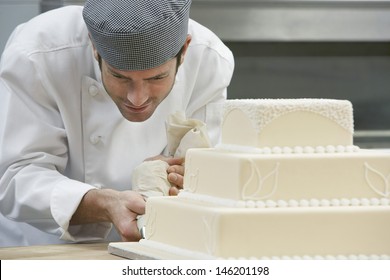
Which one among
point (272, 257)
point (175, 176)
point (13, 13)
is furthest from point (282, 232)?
point (13, 13)

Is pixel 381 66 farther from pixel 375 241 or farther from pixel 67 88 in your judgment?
pixel 375 241

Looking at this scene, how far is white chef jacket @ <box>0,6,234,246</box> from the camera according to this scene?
254 cm

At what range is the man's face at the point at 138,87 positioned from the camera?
241 cm

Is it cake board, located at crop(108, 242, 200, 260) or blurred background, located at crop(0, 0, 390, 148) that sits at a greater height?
blurred background, located at crop(0, 0, 390, 148)

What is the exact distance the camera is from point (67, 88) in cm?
263

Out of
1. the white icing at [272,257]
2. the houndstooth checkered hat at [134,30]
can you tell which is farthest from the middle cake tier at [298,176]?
the houndstooth checkered hat at [134,30]

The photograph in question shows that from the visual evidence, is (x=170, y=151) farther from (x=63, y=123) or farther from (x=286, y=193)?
(x=286, y=193)

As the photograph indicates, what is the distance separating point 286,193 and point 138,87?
681 mm

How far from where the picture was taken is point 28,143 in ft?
8.41

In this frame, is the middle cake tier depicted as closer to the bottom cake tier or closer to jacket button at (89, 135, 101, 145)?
the bottom cake tier

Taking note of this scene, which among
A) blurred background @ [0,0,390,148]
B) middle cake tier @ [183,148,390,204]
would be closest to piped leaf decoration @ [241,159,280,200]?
middle cake tier @ [183,148,390,204]

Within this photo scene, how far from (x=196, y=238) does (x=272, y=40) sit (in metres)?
1.67

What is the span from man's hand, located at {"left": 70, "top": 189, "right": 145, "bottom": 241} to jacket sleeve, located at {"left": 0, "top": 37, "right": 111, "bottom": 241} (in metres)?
0.11

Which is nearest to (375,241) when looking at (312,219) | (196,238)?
(312,219)
